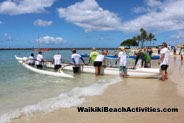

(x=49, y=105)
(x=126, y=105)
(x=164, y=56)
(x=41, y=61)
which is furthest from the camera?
(x=41, y=61)

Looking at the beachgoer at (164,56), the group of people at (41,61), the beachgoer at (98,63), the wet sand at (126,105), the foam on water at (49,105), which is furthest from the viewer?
the group of people at (41,61)

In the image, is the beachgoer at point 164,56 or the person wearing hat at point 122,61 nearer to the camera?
the beachgoer at point 164,56

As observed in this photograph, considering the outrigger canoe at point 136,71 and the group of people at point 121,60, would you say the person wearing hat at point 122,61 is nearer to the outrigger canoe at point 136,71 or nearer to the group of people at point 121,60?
the group of people at point 121,60

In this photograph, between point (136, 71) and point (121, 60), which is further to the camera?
point (136, 71)

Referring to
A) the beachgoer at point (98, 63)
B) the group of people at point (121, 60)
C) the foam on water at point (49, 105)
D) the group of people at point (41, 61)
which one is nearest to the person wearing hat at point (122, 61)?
the group of people at point (121, 60)

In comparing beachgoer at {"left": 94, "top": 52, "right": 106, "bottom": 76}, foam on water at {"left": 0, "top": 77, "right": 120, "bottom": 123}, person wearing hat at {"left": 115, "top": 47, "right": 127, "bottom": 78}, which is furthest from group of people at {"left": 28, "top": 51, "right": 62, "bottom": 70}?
foam on water at {"left": 0, "top": 77, "right": 120, "bottom": 123}

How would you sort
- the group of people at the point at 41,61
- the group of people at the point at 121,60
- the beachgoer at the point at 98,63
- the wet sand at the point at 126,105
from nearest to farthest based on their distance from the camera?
1. the wet sand at the point at 126,105
2. the group of people at the point at 121,60
3. the beachgoer at the point at 98,63
4. the group of people at the point at 41,61

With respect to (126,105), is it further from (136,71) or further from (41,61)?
(41,61)

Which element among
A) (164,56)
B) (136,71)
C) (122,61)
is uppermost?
(164,56)

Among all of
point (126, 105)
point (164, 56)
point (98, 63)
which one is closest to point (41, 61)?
point (98, 63)

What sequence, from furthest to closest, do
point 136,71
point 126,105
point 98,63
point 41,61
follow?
point 41,61
point 98,63
point 136,71
point 126,105

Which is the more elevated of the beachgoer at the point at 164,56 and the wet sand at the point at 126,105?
the beachgoer at the point at 164,56

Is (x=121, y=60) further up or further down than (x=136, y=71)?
further up

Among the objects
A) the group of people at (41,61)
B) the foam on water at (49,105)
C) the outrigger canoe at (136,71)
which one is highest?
the group of people at (41,61)
